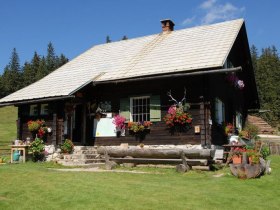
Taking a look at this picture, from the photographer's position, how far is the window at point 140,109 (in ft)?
54.2

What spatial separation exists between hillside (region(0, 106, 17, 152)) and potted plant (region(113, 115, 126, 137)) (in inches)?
601

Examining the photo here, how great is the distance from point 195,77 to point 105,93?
460cm

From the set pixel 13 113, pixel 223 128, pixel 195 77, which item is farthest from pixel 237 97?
pixel 13 113

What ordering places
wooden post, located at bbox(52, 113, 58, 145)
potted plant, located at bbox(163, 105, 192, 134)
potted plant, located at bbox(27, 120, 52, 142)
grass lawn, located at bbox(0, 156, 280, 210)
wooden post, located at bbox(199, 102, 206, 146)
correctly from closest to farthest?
1. grass lawn, located at bbox(0, 156, 280, 210)
2. wooden post, located at bbox(199, 102, 206, 146)
3. potted plant, located at bbox(163, 105, 192, 134)
4. wooden post, located at bbox(52, 113, 58, 145)
5. potted plant, located at bbox(27, 120, 52, 142)

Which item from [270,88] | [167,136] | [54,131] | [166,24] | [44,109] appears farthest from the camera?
[270,88]

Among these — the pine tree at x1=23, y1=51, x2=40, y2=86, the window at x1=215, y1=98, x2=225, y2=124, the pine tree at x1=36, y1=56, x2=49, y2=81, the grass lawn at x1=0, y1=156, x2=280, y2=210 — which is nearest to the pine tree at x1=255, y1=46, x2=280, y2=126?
the window at x1=215, y1=98, x2=225, y2=124

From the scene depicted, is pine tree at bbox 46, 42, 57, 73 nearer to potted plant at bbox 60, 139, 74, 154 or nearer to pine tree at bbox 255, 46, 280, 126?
pine tree at bbox 255, 46, 280, 126

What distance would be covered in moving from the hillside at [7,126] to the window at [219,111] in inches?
724

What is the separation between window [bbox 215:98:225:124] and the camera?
16.4 meters

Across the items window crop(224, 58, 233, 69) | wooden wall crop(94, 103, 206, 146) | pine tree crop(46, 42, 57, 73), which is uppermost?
pine tree crop(46, 42, 57, 73)

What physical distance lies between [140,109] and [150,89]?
3.35ft

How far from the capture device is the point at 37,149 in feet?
54.4

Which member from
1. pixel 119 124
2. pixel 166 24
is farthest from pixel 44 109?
pixel 166 24

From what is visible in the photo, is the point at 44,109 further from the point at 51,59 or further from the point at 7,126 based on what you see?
the point at 51,59
